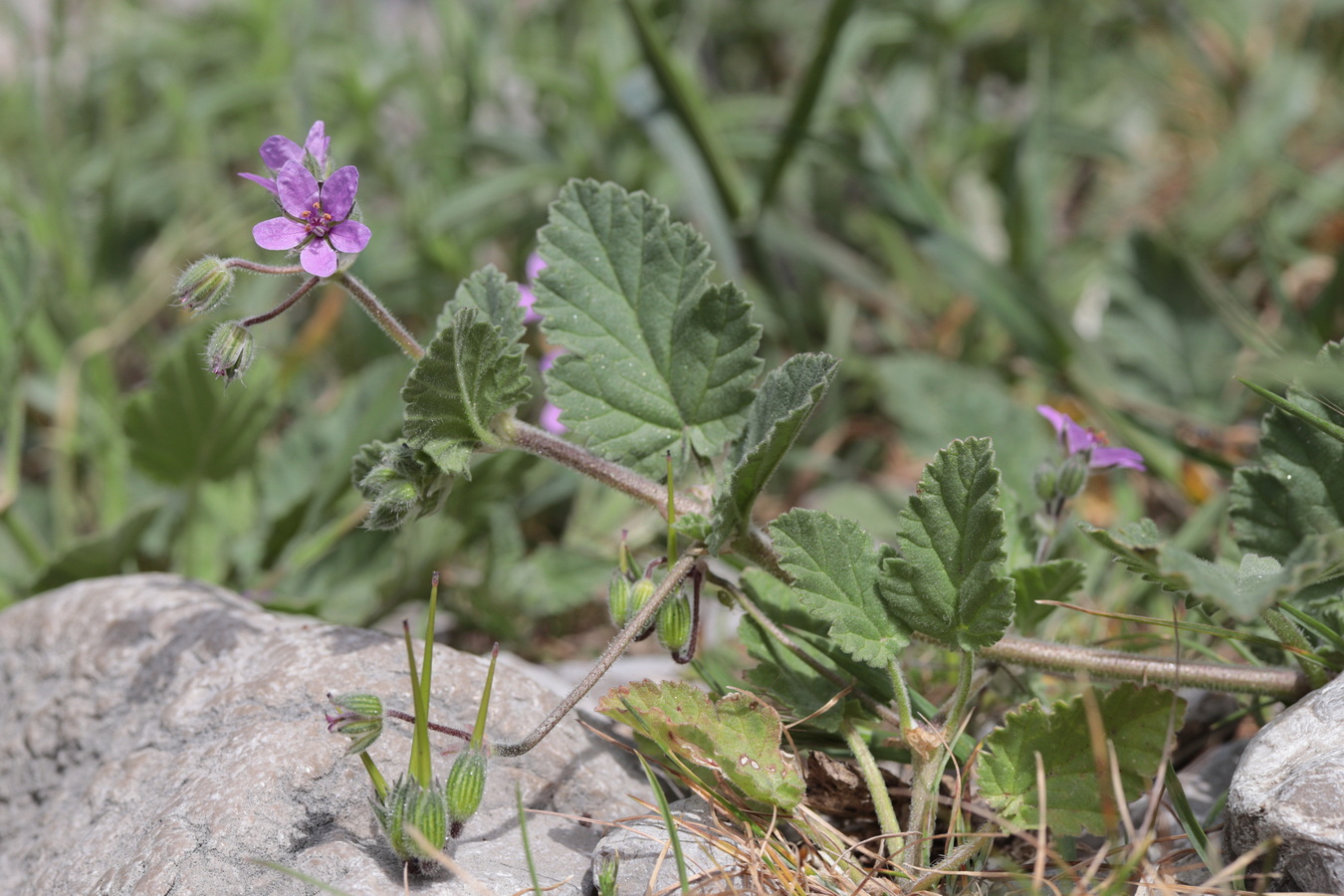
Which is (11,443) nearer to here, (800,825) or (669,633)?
(669,633)

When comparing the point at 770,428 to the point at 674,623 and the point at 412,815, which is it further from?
the point at 412,815

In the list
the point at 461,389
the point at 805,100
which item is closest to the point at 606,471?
the point at 461,389

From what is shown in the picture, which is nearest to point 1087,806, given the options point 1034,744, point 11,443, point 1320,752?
point 1034,744

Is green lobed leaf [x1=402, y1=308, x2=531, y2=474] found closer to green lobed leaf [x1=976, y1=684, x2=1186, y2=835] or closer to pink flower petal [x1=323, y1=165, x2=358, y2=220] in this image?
pink flower petal [x1=323, y1=165, x2=358, y2=220]

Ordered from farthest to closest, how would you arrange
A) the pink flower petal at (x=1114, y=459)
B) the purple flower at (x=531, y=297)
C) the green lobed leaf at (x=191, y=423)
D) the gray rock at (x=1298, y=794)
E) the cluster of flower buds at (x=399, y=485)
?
the green lobed leaf at (x=191, y=423), the pink flower petal at (x=1114, y=459), the purple flower at (x=531, y=297), the cluster of flower buds at (x=399, y=485), the gray rock at (x=1298, y=794)

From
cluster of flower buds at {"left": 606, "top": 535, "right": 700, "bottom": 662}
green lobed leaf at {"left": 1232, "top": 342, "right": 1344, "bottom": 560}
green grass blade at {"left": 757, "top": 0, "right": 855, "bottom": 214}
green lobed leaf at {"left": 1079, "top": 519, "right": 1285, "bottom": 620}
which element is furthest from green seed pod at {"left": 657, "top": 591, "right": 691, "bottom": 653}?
green grass blade at {"left": 757, "top": 0, "right": 855, "bottom": 214}

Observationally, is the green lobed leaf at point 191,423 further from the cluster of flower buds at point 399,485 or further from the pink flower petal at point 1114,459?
the pink flower petal at point 1114,459

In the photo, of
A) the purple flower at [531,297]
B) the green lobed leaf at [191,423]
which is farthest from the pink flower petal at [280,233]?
Answer: the green lobed leaf at [191,423]
